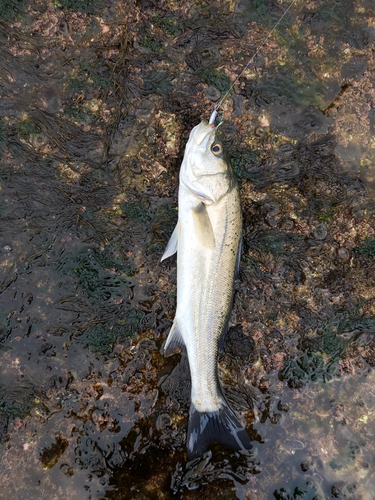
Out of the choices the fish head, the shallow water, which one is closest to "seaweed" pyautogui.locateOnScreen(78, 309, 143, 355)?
the shallow water

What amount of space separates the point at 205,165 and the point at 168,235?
3.32ft

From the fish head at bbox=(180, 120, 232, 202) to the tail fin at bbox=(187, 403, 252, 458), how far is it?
2.36m

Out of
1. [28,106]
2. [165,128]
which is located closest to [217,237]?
[165,128]

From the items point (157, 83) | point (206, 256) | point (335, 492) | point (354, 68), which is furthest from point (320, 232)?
point (335, 492)

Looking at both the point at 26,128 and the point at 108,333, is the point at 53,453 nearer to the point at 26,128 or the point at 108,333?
the point at 108,333

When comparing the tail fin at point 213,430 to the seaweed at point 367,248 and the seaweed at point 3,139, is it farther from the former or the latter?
the seaweed at point 3,139

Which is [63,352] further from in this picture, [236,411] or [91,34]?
[91,34]

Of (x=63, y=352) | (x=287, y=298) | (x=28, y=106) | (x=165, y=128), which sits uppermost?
(x=165, y=128)

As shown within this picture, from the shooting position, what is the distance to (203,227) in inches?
133

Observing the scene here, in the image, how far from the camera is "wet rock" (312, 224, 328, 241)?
3.99 m

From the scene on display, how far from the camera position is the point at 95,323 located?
12.6 feet

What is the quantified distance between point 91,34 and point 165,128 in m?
1.47

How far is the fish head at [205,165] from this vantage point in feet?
11.0

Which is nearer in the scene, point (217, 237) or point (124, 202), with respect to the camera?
point (217, 237)
